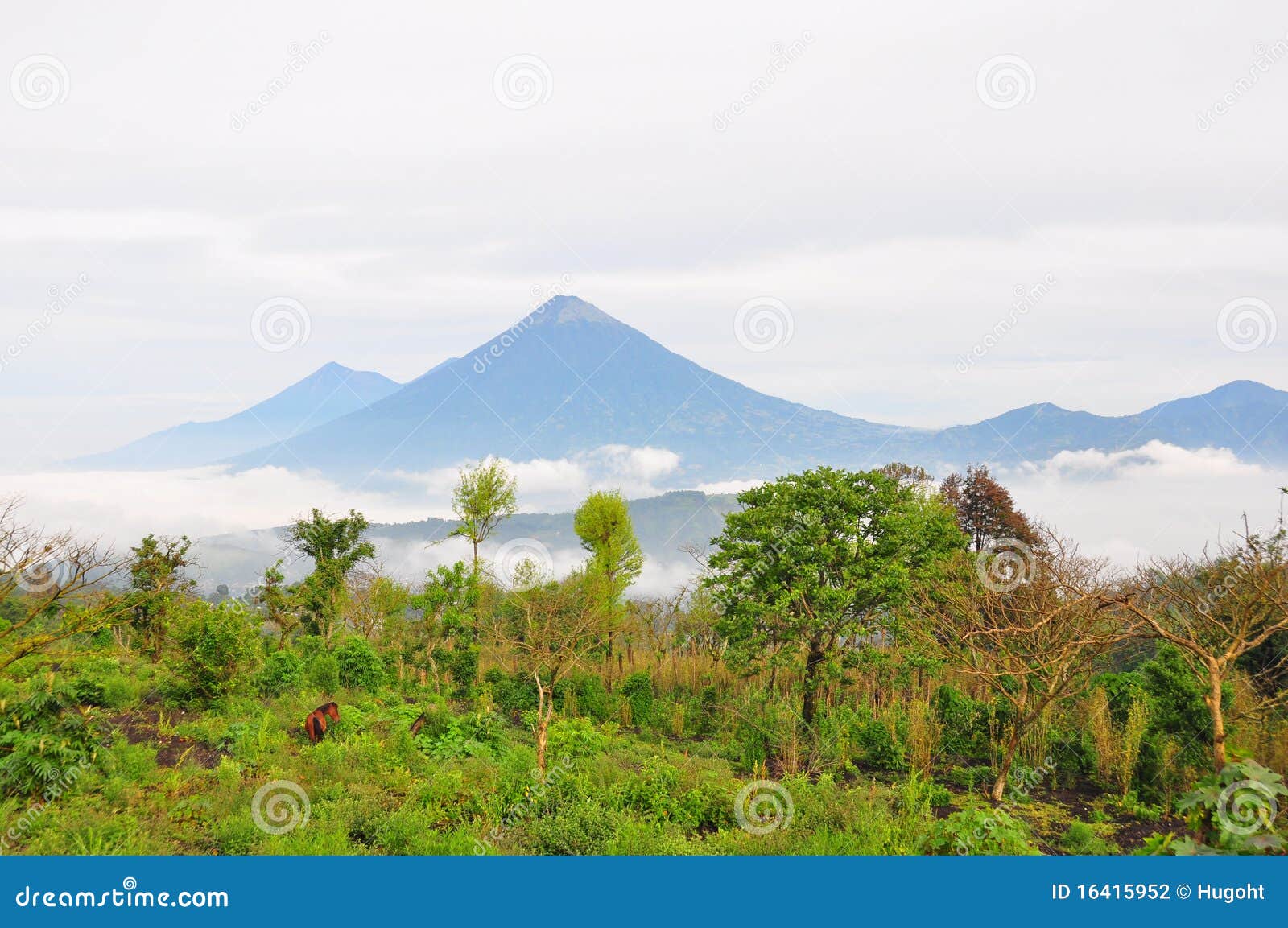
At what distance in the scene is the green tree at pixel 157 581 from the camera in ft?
64.3

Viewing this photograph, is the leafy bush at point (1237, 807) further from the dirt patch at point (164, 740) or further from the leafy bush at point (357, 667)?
the leafy bush at point (357, 667)

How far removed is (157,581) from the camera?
781 inches

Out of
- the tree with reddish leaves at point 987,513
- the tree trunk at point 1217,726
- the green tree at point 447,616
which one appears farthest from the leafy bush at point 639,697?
the tree with reddish leaves at point 987,513

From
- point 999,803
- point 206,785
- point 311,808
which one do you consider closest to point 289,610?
point 206,785

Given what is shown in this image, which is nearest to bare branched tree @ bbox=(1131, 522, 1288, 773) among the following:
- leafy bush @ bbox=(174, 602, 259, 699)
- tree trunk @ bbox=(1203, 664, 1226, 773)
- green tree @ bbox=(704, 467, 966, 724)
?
tree trunk @ bbox=(1203, 664, 1226, 773)

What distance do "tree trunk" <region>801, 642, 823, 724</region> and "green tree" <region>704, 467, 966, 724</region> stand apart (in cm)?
2

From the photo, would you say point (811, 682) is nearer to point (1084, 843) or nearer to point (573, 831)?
point (1084, 843)

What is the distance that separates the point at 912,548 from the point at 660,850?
928 centimetres

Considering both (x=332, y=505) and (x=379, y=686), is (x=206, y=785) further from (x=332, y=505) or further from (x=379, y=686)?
(x=332, y=505)

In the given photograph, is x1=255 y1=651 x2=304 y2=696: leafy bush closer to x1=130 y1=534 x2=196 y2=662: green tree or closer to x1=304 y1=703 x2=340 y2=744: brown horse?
x1=304 y1=703 x2=340 y2=744: brown horse

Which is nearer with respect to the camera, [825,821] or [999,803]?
[825,821]

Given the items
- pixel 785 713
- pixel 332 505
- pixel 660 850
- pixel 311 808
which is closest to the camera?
pixel 660 850

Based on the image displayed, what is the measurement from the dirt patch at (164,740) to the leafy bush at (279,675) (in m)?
1.92

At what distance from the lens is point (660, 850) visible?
28.3 ft
